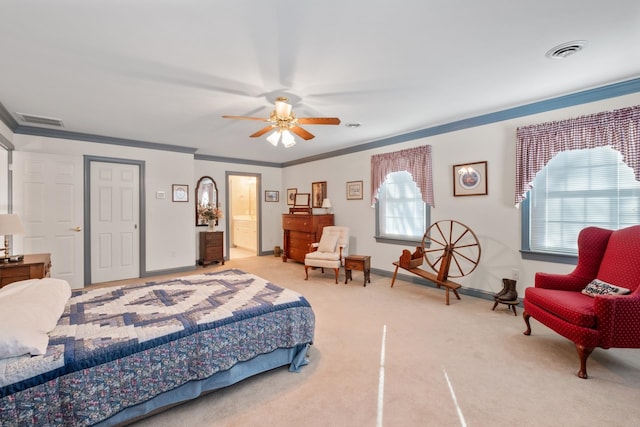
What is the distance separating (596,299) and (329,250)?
3720mm

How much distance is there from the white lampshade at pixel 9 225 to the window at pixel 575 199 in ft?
18.9

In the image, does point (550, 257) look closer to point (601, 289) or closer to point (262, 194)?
point (601, 289)

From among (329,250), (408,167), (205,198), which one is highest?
(408,167)

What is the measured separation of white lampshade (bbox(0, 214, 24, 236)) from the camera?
293cm

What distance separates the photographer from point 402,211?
5117 mm

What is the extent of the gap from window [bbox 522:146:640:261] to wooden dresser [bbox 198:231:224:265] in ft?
18.2

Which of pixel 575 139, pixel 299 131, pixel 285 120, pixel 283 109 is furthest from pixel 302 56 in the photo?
pixel 575 139

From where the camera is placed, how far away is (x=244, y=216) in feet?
29.6

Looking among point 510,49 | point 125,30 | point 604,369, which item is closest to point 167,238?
point 125,30

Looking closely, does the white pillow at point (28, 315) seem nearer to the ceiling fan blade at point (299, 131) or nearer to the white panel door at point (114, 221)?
the ceiling fan blade at point (299, 131)

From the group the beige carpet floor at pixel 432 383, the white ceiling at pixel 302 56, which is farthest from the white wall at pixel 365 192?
the beige carpet floor at pixel 432 383

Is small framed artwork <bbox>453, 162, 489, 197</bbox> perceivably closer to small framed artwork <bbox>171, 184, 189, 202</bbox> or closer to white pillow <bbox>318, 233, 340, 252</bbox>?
white pillow <bbox>318, 233, 340, 252</bbox>

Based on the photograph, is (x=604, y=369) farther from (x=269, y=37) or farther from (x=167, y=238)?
(x=167, y=238)

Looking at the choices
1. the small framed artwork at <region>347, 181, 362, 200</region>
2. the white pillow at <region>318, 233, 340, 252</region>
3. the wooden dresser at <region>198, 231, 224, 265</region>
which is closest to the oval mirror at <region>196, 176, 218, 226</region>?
the wooden dresser at <region>198, 231, 224, 265</region>
